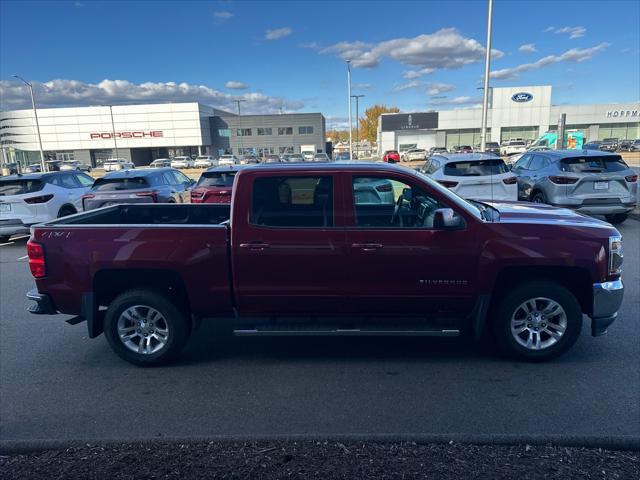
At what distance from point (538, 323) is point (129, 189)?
9.50 meters

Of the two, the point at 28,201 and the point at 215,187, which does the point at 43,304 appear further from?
the point at 28,201

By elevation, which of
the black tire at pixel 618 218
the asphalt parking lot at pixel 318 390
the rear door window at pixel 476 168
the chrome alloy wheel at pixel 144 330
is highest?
the rear door window at pixel 476 168

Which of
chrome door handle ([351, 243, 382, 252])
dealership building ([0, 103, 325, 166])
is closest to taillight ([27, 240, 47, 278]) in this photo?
chrome door handle ([351, 243, 382, 252])

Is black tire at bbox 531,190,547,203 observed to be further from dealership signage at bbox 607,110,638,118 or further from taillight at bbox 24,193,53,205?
dealership signage at bbox 607,110,638,118

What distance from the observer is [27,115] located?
252 ft

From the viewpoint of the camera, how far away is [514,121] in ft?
219

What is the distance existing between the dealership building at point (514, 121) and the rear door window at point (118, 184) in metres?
61.8

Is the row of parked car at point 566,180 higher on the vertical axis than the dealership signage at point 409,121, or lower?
lower

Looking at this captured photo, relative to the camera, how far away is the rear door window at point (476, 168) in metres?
10.3

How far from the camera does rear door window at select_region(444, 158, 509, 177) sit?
1027 centimetres

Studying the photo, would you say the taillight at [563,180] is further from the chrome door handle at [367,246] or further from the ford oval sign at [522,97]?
the ford oval sign at [522,97]

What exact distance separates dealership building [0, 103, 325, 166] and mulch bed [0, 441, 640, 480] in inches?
2984

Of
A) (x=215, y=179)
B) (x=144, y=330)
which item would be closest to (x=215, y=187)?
(x=215, y=179)

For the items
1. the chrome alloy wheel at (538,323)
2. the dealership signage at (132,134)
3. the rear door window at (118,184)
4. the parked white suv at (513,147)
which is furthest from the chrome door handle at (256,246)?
the dealership signage at (132,134)
